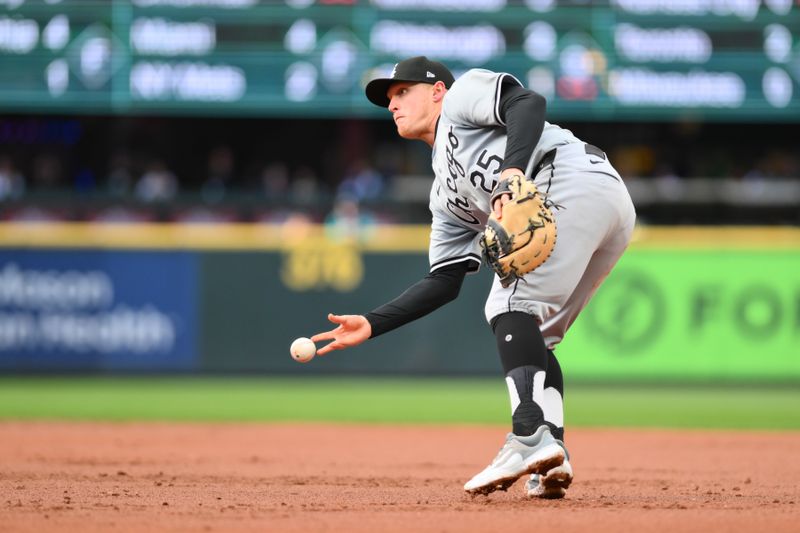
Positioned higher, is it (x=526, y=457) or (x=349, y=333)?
(x=349, y=333)

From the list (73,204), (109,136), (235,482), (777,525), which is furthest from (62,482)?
(109,136)

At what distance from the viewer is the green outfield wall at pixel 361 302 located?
10.4 meters

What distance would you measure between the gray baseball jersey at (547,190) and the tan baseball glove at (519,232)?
11cm

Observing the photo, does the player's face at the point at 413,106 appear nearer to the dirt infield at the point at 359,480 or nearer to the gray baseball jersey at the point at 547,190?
the gray baseball jersey at the point at 547,190

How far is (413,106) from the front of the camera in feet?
13.4

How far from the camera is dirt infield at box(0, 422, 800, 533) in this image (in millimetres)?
3496

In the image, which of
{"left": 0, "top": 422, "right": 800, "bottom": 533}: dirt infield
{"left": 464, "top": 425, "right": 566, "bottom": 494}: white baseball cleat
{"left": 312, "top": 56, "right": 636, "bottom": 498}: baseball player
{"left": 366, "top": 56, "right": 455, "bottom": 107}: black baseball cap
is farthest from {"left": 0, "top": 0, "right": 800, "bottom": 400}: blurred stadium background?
{"left": 464, "top": 425, "right": 566, "bottom": 494}: white baseball cleat

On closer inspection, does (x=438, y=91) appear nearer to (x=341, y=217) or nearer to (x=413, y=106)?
(x=413, y=106)

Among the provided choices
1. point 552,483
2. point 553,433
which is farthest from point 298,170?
point 552,483

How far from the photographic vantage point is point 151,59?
1001 cm

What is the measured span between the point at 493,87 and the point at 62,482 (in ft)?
7.40

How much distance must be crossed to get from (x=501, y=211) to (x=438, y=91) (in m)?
0.64

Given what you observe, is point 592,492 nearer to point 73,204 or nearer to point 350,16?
point 350,16

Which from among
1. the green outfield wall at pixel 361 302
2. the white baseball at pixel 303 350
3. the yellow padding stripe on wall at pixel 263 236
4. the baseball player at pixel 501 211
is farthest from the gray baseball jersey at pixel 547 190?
the yellow padding stripe on wall at pixel 263 236
